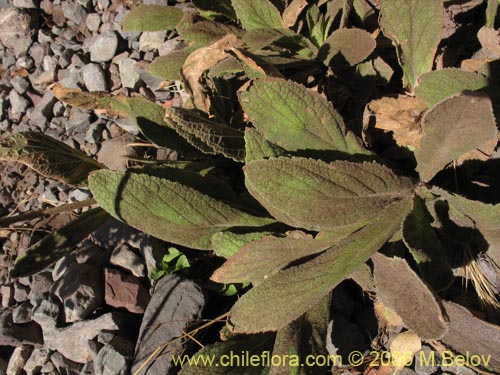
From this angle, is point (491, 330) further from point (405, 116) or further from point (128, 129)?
point (128, 129)

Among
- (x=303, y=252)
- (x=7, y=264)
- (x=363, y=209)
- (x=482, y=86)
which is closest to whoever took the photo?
(x=363, y=209)

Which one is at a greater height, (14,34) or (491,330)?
(14,34)

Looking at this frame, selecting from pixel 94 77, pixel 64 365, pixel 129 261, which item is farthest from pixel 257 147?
pixel 94 77

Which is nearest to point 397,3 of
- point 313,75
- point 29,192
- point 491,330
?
point 313,75

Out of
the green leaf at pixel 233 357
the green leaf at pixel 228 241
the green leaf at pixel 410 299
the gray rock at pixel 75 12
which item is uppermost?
the gray rock at pixel 75 12

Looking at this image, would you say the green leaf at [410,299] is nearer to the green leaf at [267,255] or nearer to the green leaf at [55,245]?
the green leaf at [267,255]

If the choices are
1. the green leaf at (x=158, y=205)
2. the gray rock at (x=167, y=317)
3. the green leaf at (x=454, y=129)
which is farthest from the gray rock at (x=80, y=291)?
the green leaf at (x=454, y=129)
